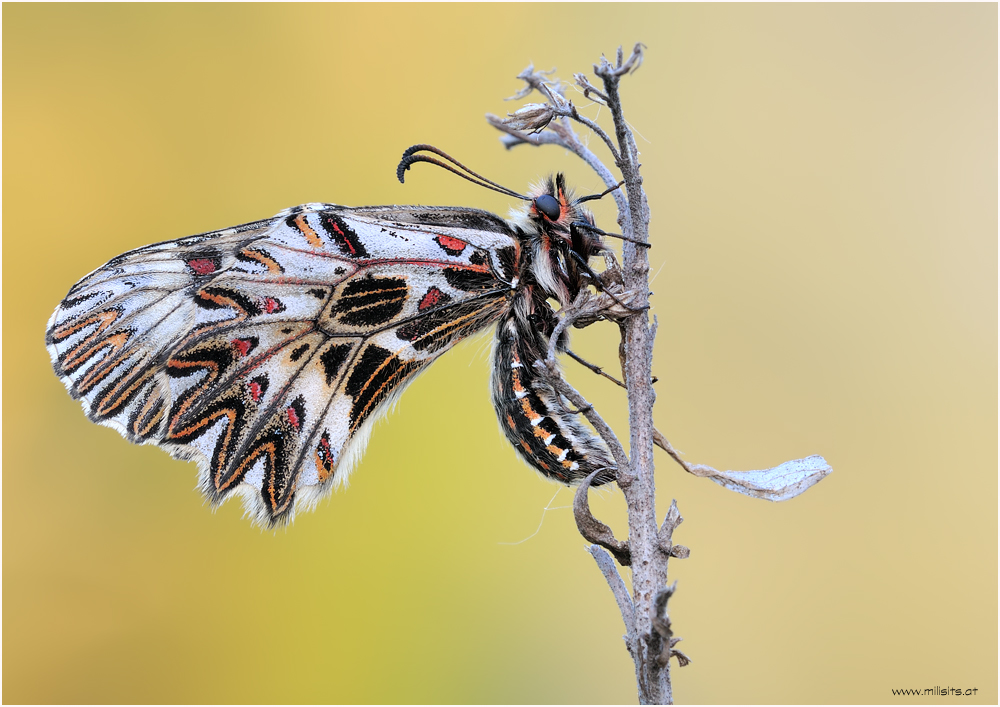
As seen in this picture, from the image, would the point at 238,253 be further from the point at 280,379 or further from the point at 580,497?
the point at 580,497

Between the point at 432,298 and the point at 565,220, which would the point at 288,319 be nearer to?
the point at 432,298

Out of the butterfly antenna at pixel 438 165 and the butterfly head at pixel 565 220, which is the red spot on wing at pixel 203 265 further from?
the butterfly head at pixel 565 220

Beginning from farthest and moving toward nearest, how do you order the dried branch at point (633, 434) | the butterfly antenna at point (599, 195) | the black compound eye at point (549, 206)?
the black compound eye at point (549, 206) → the butterfly antenna at point (599, 195) → the dried branch at point (633, 434)

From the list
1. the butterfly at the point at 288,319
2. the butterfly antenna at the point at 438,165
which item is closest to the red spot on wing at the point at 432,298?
the butterfly at the point at 288,319

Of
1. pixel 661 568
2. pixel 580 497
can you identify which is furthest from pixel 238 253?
pixel 661 568

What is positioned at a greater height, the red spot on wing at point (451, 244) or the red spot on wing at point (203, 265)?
the red spot on wing at point (451, 244)

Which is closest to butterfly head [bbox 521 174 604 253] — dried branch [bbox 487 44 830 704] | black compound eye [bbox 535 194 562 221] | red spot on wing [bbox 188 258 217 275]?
black compound eye [bbox 535 194 562 221]

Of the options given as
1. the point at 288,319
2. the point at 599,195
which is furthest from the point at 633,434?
the point at 288,319
